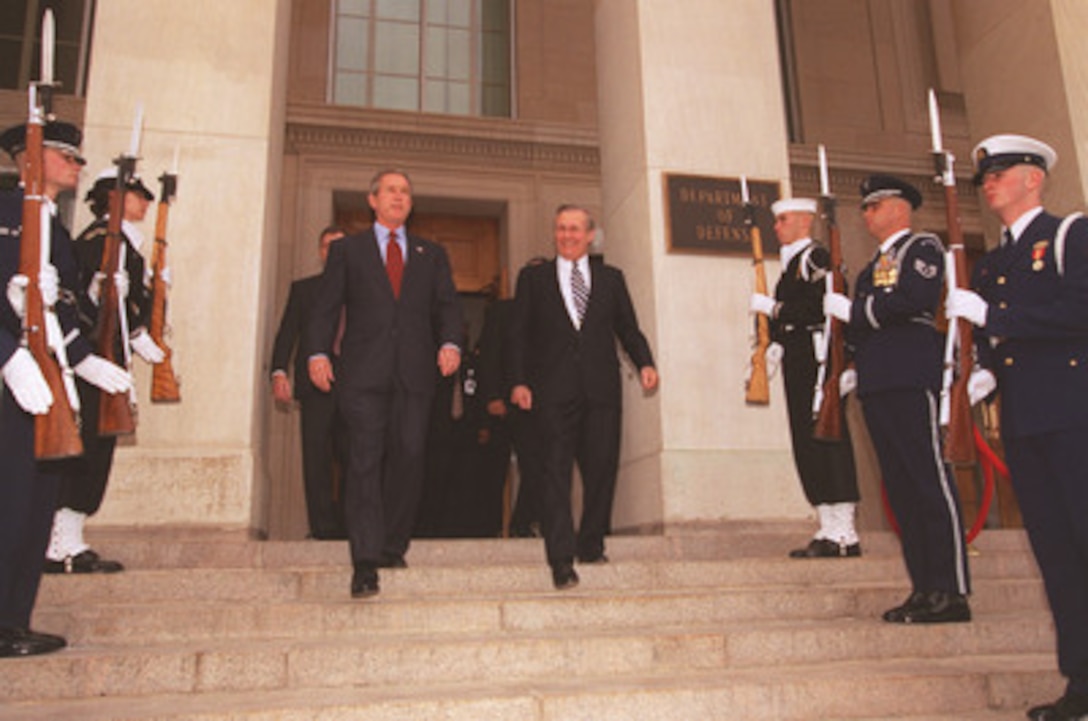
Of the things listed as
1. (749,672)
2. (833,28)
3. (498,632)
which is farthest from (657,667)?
(833,28)

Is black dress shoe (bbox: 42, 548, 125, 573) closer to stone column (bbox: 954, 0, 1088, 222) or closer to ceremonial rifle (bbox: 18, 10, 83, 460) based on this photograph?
ceremonial rifle (bbox: 18, 10, 83, 460)

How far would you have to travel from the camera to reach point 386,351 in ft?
16.0

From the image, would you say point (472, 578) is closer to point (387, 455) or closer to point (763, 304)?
point (387, 455)

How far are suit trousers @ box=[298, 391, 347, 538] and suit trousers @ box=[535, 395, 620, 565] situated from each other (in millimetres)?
1890

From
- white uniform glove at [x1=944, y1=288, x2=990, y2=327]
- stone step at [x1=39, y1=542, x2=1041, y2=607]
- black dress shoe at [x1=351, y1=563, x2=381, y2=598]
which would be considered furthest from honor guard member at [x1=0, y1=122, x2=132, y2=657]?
white uniform glove at [x1=944, y1=288, x2=990, y2=327]

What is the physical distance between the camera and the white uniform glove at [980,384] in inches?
149

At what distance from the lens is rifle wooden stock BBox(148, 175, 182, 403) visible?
17.5 ft

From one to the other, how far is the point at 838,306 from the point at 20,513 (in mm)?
3794

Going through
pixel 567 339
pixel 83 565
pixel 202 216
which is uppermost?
pixel 202 216

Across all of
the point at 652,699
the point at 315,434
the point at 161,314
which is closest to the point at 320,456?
the point at 315,434

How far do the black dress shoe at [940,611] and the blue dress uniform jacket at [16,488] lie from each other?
367 cm

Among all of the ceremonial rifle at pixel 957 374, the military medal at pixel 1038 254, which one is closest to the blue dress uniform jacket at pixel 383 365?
the ceremonial rifle at pixel 957 374

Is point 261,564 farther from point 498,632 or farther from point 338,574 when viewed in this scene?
point 498,632

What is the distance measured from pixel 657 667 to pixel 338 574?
5.35 feet
